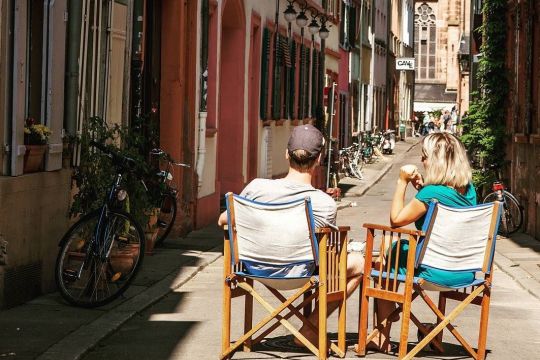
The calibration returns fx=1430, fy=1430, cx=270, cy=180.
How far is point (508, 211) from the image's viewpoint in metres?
20.2

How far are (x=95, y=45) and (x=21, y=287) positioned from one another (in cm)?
322

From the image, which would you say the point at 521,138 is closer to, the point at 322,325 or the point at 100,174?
the point at 100,174

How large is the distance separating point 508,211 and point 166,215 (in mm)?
6260

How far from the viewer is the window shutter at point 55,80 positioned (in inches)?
435

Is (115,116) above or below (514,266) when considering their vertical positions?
above

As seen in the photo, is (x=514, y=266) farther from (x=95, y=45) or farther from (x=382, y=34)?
(x=382, y=34)

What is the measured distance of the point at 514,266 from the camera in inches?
617

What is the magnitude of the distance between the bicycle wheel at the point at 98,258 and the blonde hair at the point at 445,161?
2.97 meters

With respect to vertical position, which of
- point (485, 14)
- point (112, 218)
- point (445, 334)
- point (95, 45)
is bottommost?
point (445, 334)

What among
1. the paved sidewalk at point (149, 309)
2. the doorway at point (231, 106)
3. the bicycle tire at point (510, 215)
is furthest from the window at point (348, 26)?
the paved sidewalk at point (149, 309)

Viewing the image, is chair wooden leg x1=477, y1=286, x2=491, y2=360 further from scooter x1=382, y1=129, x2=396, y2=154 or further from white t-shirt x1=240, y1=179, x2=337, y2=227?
scooter x1=382, y1=129, x2=396, y2=154

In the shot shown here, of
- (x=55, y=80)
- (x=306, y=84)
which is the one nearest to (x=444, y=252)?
(x=55, y=80)

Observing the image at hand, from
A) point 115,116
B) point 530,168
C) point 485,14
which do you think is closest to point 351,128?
point 485,14

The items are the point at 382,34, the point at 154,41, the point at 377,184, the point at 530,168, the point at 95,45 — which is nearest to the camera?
the point at 95,45
